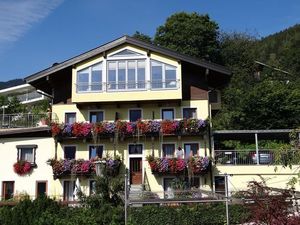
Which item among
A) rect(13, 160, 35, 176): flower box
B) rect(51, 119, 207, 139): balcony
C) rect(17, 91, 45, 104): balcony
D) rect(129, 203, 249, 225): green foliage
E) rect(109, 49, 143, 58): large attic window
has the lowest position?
rect(129, 203, 249, 225): green foliage

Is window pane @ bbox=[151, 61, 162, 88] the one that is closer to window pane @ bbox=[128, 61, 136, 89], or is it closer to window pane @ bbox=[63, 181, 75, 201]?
window pane @ bbox=[128, 61, 136, 89]

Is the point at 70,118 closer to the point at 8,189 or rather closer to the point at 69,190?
the point at 69,190

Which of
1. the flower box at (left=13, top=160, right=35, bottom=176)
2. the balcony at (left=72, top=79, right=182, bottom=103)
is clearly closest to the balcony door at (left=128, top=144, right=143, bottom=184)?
the balcony at (left=72, top=79, right=182, bottom=103)

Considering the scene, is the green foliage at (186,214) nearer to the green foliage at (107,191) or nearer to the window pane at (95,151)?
the green foliage at (107,191)

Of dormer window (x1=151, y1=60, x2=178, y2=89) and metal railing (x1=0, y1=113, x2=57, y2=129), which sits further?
metal railing (x1=0, y1=113, x2=57, y2=129)

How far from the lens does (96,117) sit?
33625 mm

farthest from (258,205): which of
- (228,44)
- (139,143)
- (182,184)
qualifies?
(228,44)

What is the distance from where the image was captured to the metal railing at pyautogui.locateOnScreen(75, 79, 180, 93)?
105 ft

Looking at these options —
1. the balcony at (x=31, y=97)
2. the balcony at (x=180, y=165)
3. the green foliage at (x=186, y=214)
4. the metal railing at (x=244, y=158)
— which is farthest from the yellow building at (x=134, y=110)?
the balcony at (x=31, y=97)

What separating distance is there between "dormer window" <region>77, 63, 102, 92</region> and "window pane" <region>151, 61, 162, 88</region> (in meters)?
3.56

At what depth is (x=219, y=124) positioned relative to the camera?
1681 inches

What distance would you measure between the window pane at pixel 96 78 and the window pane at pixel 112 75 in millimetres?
644

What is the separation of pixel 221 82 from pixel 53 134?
41.5 feet

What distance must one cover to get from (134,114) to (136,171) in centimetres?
390
